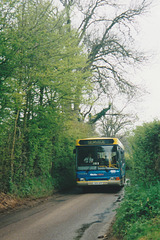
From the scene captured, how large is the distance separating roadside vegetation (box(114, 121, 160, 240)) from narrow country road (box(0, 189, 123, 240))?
912mm

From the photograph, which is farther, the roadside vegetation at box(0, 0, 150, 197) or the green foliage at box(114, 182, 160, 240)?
the roadside vegetation at box(0, 0, 150, 197)

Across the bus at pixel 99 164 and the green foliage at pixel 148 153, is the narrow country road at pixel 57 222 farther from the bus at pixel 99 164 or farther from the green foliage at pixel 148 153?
the bus at pixel 99 164

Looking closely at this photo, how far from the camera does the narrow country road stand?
7.37 metres

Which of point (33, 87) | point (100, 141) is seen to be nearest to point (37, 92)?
point (33, 87)

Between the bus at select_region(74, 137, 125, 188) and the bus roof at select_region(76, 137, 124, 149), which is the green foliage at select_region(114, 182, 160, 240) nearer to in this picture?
the bus at select_region(74, 137, 125, 188)

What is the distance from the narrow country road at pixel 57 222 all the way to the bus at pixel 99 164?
5048mm

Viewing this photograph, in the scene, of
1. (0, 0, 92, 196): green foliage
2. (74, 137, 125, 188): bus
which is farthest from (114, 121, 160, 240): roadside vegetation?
(74, 137, 125, 188): bus

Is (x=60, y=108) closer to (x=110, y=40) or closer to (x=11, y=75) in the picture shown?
(x=11, y=75)

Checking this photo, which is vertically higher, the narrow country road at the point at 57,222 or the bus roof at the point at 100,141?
the bus roof at the point at 100,141

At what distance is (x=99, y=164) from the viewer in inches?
688

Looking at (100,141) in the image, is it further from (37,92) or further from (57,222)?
(57,222)

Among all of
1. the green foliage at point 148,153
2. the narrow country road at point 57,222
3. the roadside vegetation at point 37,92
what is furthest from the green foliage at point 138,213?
the roadside vegetation at point 37,92

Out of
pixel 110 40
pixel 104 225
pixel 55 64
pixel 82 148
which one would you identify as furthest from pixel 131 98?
pixel 104 225

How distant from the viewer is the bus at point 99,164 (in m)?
17.3
